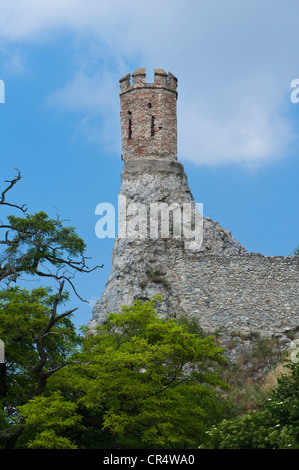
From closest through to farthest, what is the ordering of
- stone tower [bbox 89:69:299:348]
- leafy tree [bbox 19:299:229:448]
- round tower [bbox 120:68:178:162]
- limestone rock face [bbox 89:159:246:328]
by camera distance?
leafy tree [bbox 19:299:229:448] → stone tower [bbox 89:69:299:348] → limestone rock face [bbox 89:159:246:328] → round tower [bbox 120:68:178:162]

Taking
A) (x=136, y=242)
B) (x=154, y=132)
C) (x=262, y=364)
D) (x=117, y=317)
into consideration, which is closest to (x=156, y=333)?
(x=117, y=317)

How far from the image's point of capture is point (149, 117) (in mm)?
40531

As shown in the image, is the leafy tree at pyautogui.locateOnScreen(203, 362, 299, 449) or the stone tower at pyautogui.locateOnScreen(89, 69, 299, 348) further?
the stone tower at pyautogui.locateOnScreen(89, 69, 299, 348)

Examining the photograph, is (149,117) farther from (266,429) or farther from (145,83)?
(266,429)

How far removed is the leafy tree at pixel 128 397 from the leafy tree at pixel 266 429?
3.34 m

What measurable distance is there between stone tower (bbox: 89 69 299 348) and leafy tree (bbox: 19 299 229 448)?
1021cm

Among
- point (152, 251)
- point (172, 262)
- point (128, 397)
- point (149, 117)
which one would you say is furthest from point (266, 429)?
point (149, 117)

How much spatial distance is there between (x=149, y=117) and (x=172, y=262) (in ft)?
26.2

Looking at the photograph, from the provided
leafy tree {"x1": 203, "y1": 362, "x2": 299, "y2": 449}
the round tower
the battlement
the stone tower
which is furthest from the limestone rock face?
leafy tree {"x1": 203, "y1": 362, "x2": 299, "y2": 449}

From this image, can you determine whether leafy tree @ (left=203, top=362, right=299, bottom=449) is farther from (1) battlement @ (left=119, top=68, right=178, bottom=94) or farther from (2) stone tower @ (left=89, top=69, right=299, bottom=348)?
(1) battlement @ (left=119, top=68, right=178, bottom=94)

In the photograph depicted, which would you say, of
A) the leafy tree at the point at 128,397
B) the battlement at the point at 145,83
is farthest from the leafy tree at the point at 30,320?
the battlement at the point at 145,83

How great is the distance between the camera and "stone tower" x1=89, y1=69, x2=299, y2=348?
36.9m

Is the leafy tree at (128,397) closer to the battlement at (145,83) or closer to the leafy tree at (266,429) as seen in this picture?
the leafy tree at (266,429)

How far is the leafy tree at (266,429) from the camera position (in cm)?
1931
